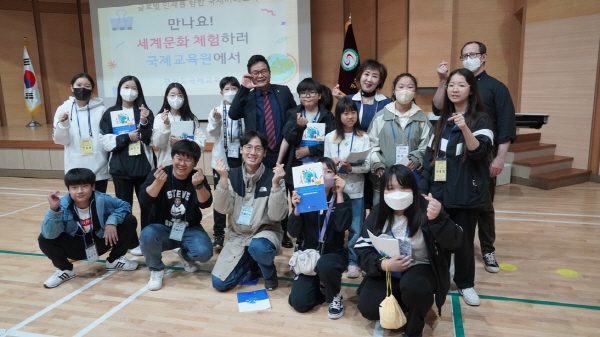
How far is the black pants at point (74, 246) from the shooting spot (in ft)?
9.95

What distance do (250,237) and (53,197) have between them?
1.34 meters

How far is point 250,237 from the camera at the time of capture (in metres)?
3.06

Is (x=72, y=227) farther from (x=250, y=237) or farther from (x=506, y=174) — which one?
(x=506, y=174)

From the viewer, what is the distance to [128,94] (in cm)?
342

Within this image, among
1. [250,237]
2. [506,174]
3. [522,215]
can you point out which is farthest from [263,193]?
[506,174]

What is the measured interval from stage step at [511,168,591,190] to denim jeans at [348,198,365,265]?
150 inches

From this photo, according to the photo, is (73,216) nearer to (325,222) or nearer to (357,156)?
(325,222)

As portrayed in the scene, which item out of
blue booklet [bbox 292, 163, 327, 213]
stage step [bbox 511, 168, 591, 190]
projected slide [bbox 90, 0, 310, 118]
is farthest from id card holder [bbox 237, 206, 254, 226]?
stage step [bbox 511, 168, 591, 190]

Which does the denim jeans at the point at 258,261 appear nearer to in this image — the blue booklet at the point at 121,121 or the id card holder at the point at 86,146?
the blue booklet at the point at 121,121

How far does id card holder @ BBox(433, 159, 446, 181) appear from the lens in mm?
2584

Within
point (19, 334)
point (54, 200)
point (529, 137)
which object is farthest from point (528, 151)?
point (19, 334)

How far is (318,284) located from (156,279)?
1.19 m

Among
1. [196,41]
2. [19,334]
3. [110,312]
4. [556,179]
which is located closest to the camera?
[19,334]

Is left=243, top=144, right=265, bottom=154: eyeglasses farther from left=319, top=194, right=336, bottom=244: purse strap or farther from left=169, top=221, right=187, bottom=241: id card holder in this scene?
left=169, top=221, right=187, bottom=241: id card holder
